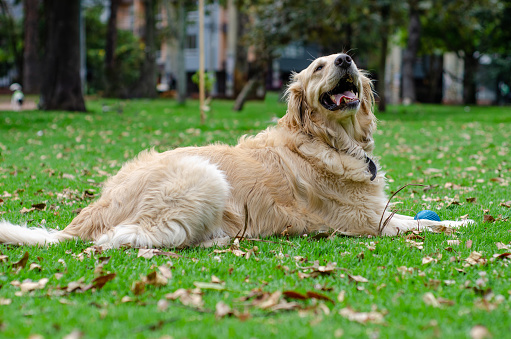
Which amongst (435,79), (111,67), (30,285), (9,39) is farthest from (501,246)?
(9,39)

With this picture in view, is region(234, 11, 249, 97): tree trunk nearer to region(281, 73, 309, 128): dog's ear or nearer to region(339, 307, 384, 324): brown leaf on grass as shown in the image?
region(281, 73, 309, 128): dog's ear

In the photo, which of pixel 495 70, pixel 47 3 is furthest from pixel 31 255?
pixel 495 70

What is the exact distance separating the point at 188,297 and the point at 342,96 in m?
2.84

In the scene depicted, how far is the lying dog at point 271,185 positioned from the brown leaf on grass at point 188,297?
120 cm

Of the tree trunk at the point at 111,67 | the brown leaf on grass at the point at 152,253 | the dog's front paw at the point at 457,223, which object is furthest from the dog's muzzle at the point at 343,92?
the tree trunk at the point at 111,67

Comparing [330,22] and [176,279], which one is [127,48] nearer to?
[330,22]

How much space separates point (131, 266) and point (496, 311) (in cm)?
251

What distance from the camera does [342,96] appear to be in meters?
5.23

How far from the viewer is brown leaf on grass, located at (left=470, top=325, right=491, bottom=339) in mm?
2547

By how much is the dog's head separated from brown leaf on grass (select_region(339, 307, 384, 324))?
259 cm

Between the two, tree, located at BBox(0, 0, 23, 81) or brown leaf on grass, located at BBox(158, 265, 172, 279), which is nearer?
brown leaf on grass, located at BBox(158, 265, 172, 279)

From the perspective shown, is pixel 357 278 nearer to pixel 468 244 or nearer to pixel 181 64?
pixel 468 244

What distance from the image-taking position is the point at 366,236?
505cm

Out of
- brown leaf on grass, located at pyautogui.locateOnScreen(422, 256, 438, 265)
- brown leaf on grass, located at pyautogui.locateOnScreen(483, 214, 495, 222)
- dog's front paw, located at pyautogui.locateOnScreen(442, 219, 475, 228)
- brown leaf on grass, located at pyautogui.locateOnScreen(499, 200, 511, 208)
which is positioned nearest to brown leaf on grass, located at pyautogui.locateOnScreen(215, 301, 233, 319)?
brown leaf on grass, located at pyautogui.locateOnScreen(422, 256, 438, 265)
